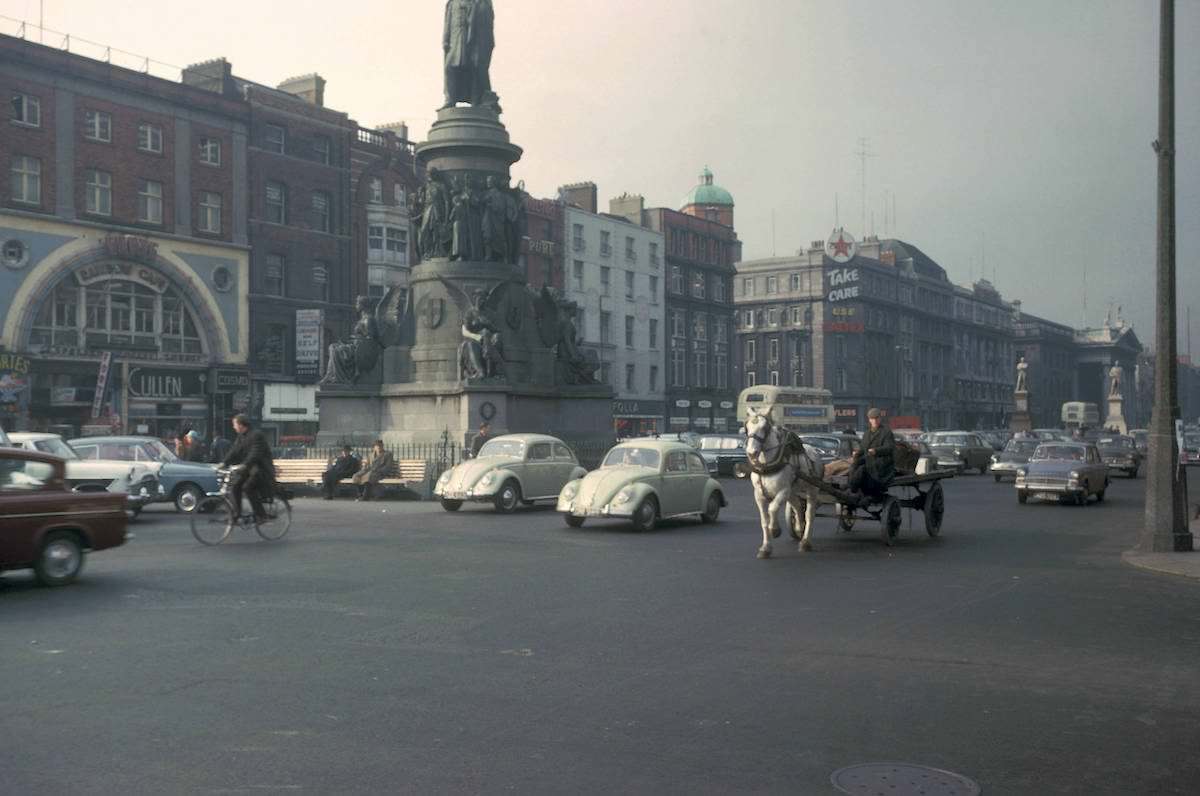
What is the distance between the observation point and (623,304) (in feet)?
265

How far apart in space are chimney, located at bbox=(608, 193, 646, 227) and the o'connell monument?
172 feet

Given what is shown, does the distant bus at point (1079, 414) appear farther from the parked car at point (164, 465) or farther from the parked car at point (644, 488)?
the parked car at point (164, 465)

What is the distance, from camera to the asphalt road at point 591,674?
19.4 feet

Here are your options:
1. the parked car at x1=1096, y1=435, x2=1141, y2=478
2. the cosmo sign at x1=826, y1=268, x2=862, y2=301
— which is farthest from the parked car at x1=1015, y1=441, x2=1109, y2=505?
the cosmo sign at x1=826, y1=268, x2=862, y2=301

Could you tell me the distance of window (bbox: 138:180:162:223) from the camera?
51094 mm

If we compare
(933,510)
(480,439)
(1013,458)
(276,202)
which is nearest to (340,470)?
(480,439)

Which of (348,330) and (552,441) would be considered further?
(348,330)

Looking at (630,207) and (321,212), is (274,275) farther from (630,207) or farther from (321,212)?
(630,207)

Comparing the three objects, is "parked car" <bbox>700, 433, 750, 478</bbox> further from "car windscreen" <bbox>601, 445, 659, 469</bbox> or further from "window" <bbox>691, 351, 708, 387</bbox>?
"window" <bbox>691, 351, 708, 387</bbox>

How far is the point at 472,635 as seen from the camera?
31.4 feet

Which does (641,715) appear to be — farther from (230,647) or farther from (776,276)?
(776,276)

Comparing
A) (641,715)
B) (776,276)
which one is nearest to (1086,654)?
(641,715)

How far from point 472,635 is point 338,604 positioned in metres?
2.23

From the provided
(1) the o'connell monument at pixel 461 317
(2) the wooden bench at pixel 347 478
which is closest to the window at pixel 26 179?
(1) the o'connell monument at pixel 461 317
